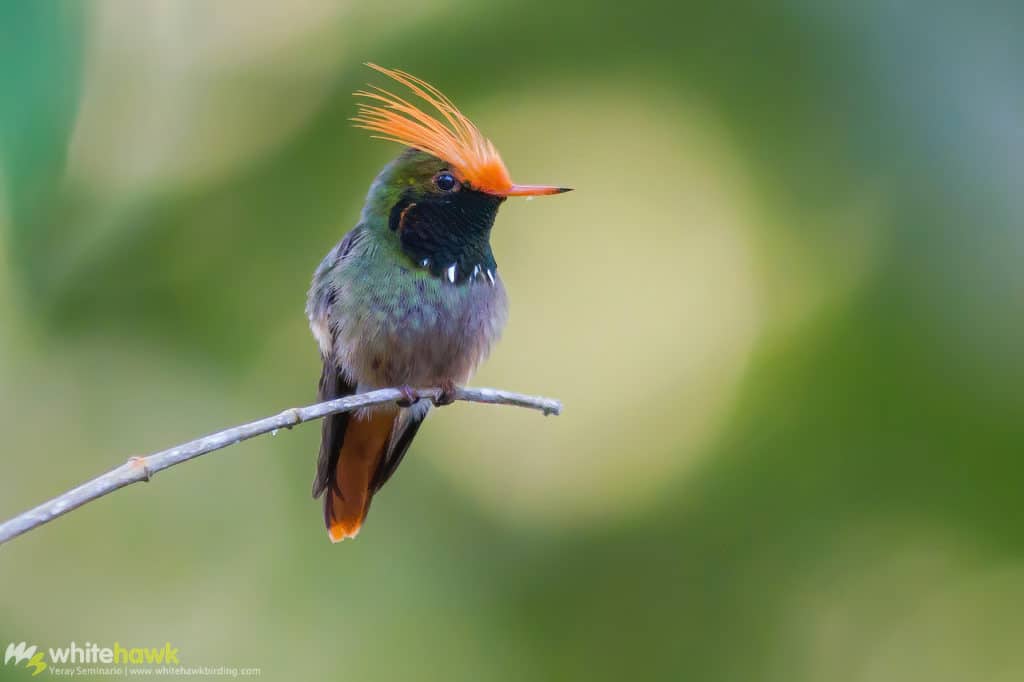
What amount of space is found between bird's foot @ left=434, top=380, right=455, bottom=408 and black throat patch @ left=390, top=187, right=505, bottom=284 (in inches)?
10.9

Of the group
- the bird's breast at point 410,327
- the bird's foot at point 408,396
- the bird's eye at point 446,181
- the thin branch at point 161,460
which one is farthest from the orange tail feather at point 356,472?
the thin branch at point 161,460

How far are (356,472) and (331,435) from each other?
6.5 inches

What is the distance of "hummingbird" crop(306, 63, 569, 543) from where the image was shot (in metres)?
2.87

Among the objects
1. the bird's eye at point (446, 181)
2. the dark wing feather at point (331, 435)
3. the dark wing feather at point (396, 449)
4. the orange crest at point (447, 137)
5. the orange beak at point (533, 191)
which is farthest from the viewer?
the dark wing feather at point (396, 449)

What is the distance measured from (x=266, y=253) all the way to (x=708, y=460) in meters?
1.90

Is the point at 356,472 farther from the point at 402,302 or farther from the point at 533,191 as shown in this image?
the point at 533,191

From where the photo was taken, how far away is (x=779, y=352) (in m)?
4.25

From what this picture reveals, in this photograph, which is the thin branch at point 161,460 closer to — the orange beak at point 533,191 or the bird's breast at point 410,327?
the orange beak at point 533,191

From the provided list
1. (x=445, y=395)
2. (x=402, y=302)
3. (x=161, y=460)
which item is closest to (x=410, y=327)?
(x=402, y=302)

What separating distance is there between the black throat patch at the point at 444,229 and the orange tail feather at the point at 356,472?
0.49 metres

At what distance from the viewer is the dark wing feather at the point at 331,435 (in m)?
2.95

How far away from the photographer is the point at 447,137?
8.42 ft

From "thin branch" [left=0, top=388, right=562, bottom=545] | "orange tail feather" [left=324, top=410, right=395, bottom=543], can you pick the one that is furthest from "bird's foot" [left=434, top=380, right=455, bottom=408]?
"thin branch" [left=0, top=388, right=562, bottom=545]

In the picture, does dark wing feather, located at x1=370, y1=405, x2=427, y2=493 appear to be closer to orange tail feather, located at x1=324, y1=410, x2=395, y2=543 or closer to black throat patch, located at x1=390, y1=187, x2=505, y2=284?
orange tail feather, located at x1=324, y1=410, x2=395, y2=543
